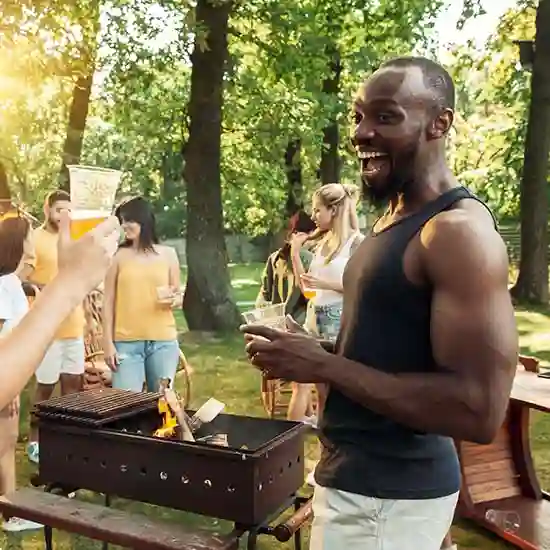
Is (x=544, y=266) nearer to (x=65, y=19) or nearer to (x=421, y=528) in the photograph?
(x=65, y=19)

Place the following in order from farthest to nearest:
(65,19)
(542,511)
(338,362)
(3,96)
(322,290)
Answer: (3,96), (65,19), (322,290), (542,511), (338,362)

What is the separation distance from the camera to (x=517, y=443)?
16.6ft

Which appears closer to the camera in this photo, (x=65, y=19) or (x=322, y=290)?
(x=322, y=290)

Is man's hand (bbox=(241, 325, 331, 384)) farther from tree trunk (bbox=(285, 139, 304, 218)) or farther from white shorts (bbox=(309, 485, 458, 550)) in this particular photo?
tree trunk (bbox=(285, 139, 304, 218))

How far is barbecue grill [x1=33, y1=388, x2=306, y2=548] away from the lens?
3.54m

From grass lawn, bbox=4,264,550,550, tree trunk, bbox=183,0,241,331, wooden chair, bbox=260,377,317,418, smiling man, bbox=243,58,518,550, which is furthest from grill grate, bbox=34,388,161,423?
tree trunk, bbox=183,0,241,331

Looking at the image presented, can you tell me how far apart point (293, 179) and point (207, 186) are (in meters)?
8.74

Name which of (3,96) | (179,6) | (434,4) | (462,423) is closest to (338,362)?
(462,423)

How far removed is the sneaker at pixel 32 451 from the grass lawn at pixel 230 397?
0.05m

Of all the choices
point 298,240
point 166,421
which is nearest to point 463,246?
point 166,421

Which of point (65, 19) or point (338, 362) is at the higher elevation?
point (65, 19)

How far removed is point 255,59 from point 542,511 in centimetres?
1236

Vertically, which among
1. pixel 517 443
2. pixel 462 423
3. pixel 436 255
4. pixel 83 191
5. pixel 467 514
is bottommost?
pixel 467 514

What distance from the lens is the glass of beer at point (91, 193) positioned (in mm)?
1908
